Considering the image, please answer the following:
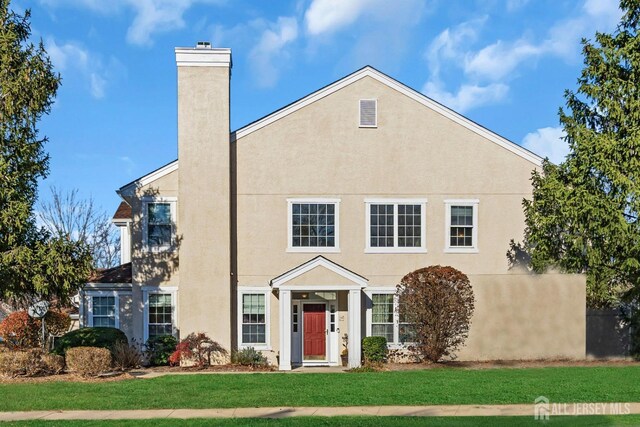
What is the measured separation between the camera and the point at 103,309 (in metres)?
21.7

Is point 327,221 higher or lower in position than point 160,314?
higher

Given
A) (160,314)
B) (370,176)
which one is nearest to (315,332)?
Result: (160,314)

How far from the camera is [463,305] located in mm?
20062

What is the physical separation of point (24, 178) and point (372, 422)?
12506mm

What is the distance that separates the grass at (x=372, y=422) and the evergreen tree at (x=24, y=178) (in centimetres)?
668

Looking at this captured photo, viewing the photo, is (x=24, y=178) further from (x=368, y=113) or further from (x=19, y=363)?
(x=368, y=113)

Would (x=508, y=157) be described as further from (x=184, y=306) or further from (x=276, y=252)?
(x=184, y=306)

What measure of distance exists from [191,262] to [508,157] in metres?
11.9

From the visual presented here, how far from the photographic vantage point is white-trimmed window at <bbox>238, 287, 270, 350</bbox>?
2128 cm

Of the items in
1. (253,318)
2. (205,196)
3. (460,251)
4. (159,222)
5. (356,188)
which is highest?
(356,188)

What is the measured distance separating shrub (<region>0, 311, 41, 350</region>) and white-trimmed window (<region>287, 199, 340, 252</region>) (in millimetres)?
10346

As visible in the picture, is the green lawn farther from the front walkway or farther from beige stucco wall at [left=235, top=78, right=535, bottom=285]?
beige stucco wall at [left=235, top=78, right=535, bottom=285]

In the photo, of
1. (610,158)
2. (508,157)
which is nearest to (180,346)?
(508,157)

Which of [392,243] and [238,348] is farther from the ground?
[392,243]
